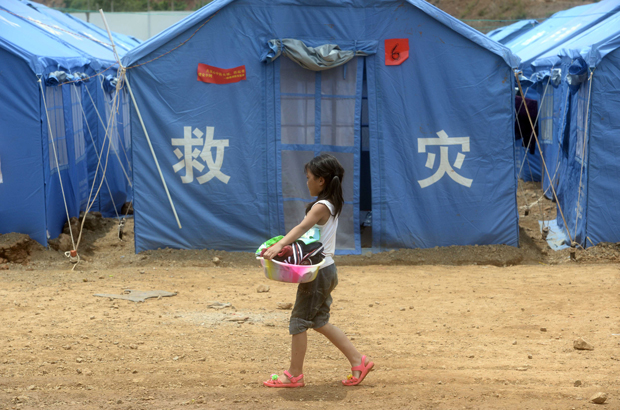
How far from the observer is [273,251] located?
10.6 feet

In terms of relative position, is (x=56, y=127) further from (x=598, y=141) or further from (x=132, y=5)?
(x=132, y=5)

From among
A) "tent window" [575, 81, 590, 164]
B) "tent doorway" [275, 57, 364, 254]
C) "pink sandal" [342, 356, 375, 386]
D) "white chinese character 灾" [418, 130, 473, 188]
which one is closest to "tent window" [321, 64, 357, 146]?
"tent doorway" [275, 57, 364, 254]

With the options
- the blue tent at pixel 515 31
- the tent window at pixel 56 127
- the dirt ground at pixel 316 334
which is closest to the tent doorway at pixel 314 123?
the dirt ground at pixel 316 334

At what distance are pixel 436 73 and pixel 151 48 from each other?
3.17 meters

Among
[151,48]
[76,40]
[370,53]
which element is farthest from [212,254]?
[76,40]

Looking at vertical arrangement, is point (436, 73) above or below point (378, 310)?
above

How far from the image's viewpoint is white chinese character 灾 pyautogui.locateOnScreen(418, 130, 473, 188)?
7.16 metres

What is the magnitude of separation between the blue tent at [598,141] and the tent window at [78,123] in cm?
629

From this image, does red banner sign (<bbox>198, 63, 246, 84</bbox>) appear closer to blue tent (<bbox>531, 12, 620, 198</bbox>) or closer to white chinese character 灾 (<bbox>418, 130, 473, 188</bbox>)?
white chinese character 灾 (<bbox>418, 130, 473, 188</bbox>)

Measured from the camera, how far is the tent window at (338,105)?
280 inches

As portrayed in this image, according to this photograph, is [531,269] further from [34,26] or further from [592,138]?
[34,26]

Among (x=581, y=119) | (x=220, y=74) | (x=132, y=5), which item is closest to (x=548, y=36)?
(x=581, y=119)

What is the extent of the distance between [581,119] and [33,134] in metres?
6.23

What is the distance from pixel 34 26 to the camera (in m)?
8.84
